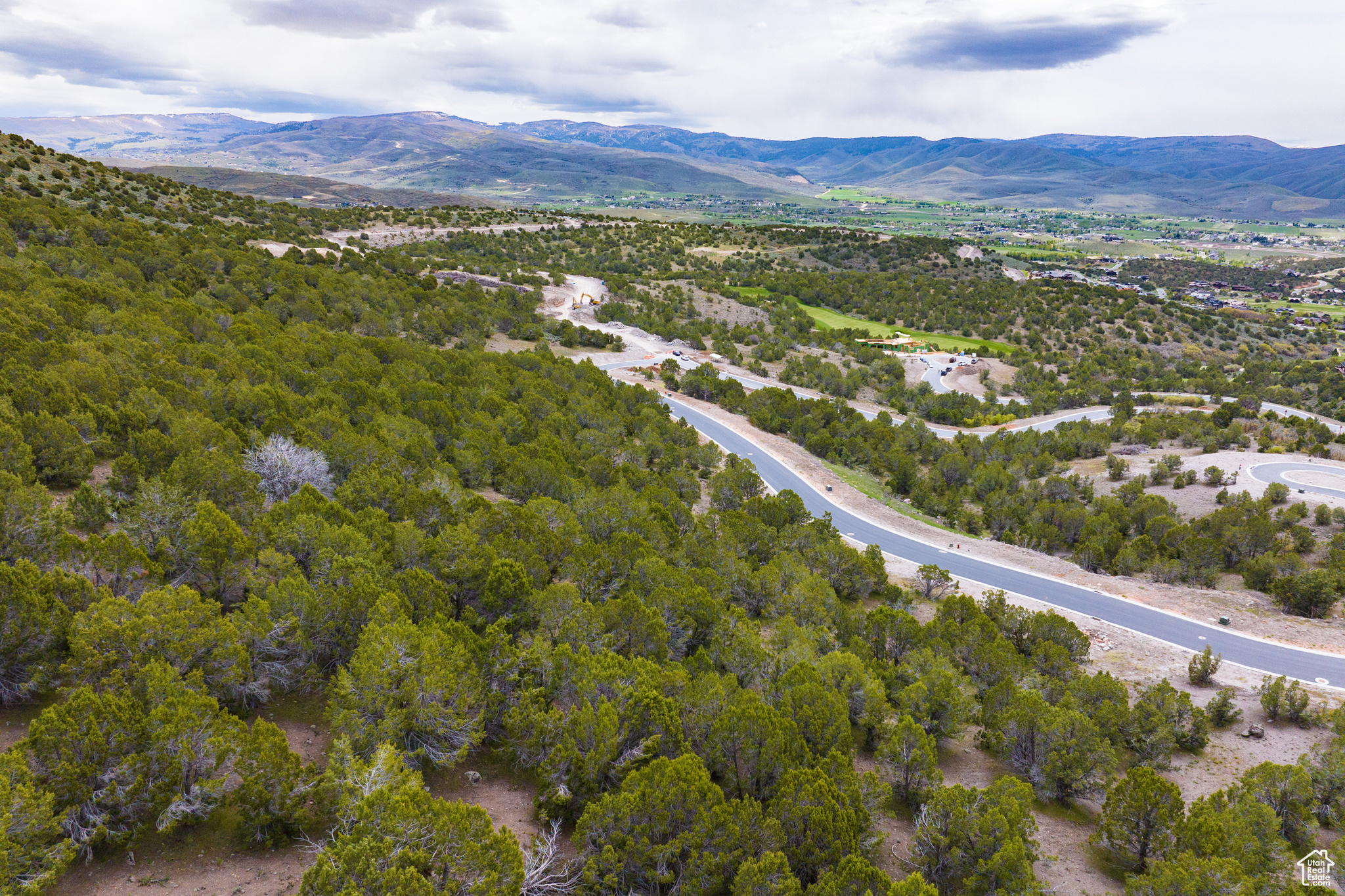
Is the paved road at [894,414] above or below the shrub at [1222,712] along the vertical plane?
above

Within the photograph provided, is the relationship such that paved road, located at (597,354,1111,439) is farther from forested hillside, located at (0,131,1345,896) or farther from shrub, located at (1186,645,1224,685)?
shrub, located at (1186,645,1224,685)

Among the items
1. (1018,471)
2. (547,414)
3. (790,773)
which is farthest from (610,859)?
(1018,471)

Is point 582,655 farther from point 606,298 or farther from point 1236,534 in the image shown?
point 606,298

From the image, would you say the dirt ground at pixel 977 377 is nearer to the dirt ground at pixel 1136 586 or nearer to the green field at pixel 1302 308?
the dirt ground at pixel 1136 586

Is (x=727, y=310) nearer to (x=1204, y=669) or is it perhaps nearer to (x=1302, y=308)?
(x=1204, y=669)

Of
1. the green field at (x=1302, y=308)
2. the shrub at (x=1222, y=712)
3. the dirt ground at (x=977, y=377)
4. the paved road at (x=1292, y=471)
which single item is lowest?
the shrub at (x=1222, y=712)

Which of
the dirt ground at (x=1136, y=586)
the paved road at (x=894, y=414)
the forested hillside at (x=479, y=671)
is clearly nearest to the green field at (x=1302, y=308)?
the paved road at (x=894, y=414)

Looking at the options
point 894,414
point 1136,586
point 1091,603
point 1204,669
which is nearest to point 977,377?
point 894,414

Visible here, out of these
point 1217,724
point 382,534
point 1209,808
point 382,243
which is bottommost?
point 1217,724
